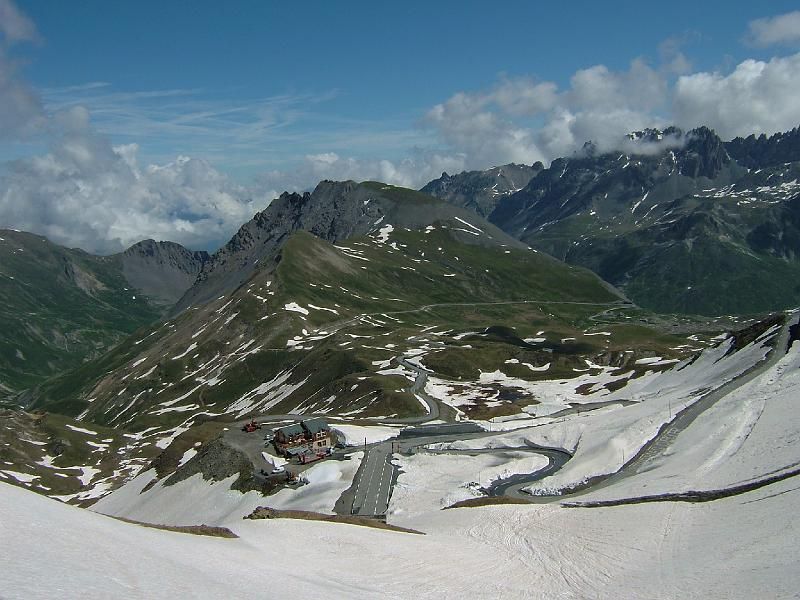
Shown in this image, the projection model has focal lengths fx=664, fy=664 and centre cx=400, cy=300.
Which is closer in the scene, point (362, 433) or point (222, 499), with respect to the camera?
point (222, 499)

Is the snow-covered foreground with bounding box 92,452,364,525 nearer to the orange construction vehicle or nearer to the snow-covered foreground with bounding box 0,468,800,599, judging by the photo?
the orange construction vehicle

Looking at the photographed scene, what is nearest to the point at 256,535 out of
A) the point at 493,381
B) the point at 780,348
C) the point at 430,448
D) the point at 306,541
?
the point at 306,541

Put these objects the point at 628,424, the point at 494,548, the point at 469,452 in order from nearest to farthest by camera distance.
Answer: the point at 494,548 < the point at 628,424 < the point at 469,452

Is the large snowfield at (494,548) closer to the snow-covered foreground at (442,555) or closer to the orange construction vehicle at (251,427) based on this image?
the snow-covered foreground at (442,555)

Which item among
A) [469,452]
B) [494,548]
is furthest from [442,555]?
[469,452]

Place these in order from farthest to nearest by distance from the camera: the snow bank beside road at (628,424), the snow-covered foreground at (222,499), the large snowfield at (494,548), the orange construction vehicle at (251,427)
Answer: the orange construction vehicle at (251,427), the snow-covered foreground at (222,499), the snow bank beside road at (628,424), the large snowfield at (494,548)

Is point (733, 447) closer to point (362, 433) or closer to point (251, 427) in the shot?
point (362, 433)

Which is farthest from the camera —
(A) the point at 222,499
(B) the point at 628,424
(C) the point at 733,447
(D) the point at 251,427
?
(D) the point at 251,427

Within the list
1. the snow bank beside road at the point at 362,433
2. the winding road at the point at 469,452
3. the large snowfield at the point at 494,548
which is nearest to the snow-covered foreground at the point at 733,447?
the large snowfield at the point at 494,548
